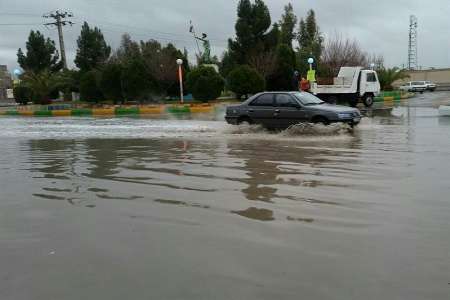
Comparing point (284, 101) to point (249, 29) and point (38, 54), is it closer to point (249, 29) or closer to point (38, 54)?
point (249, 29)

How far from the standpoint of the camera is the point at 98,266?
160 inches

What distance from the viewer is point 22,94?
4428 centimetres

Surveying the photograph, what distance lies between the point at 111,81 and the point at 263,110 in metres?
21.0

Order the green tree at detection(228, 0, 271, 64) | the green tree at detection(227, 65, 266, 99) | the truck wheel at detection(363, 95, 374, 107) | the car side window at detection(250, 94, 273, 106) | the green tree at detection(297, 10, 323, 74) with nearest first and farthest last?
the car side window at detection(250, 94, 273, 106)
the truck wheel at detection(363, 95, 374, 107)
the green tree at detection(227, 65, 266, 99)
the green tree at detection(228, 0, 271, 64)
the green tree at detection(297, 10, 323, 74)

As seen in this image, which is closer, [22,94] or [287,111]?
[287,111]

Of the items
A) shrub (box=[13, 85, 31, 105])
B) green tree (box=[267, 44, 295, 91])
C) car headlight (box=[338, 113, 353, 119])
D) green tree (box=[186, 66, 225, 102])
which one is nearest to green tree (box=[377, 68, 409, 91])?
green tree (box=[267, 44, 295, 91])

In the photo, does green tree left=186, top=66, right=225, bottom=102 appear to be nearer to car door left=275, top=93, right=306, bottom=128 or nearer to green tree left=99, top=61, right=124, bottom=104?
green tree left=99, top=61, right=124, bottom=104

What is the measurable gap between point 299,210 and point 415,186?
1.88 metres

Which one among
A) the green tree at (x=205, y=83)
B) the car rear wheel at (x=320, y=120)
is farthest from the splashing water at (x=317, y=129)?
the green tree at (x=205, y=83)

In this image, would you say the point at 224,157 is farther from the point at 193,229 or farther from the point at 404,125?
the point at 404,125

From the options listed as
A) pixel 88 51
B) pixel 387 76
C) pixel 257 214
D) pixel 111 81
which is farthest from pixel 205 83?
pixel 88 51

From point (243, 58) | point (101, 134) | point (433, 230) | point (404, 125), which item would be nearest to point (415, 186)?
point (433, 230)

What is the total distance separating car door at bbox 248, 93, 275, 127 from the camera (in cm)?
1401

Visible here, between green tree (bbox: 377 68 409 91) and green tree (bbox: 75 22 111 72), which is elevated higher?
green tree (bbox: 75 22 111 72)
